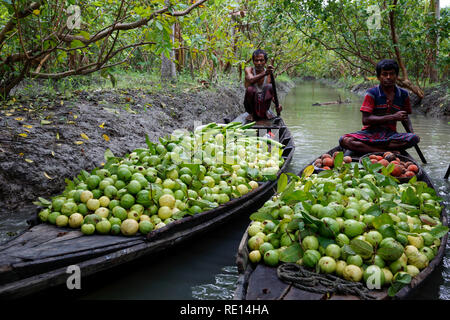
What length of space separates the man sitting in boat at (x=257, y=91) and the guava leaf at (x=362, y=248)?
5.27 m

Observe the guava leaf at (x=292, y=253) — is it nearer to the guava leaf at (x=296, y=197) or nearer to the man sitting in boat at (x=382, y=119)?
the guava leaf at (x=296, y=197)

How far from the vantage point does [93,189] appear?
9.64 feet

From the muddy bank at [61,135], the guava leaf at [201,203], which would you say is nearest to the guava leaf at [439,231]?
the guava leaf at [201,203]

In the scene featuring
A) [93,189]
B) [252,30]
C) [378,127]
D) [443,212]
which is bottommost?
[443,212]

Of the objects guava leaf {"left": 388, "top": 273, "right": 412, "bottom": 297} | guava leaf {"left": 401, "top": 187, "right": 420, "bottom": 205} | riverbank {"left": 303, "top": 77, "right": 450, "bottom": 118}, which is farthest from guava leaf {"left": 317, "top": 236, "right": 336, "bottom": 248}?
riverbank {"left": 303, "top": 77, "right": 450, "bottom": 118}

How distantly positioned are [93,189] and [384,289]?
7.79ft

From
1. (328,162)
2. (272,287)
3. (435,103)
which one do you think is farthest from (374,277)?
(435,103)

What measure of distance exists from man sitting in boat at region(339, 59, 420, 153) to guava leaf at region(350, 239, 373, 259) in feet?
10.2

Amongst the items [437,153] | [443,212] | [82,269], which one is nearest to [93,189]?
[82,269]

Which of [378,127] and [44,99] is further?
[44,99]

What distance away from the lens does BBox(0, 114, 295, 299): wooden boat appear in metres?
1.96

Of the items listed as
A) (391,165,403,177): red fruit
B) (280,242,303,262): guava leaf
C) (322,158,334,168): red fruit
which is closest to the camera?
(280,242,303,262): guava leaf

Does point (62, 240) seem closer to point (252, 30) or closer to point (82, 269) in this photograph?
point (82, 269)

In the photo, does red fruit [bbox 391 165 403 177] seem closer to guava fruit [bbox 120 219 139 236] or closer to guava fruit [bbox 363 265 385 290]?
guava fruit [bbox 363 265 385 290]
